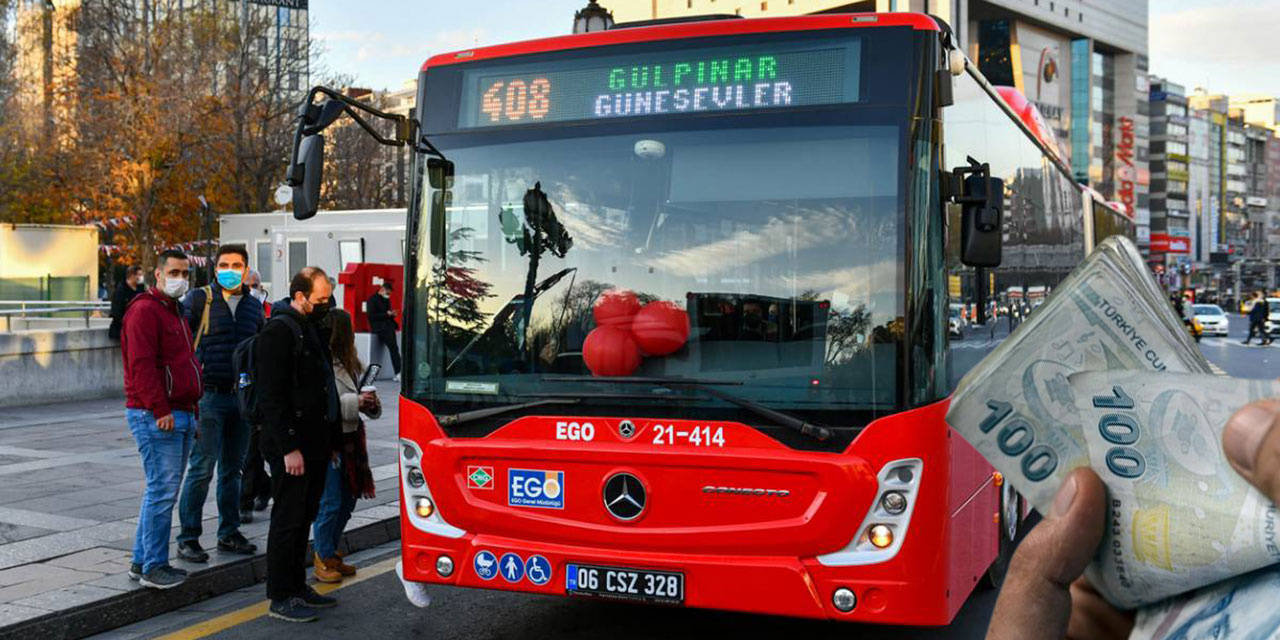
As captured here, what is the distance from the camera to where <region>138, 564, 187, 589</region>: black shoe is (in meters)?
6.54

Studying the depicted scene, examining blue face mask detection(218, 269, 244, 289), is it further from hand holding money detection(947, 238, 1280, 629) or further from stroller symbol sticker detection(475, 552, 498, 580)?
hand holding money detection(947, 238, 1280, 629)

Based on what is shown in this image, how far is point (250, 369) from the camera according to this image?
672cm

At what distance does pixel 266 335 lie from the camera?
641 cm

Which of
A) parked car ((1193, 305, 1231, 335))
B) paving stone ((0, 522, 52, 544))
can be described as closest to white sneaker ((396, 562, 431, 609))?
paving stone ((0, 522, 52, 544))

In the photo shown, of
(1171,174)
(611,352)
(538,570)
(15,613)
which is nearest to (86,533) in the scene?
(15,613)

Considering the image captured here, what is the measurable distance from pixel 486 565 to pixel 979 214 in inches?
104

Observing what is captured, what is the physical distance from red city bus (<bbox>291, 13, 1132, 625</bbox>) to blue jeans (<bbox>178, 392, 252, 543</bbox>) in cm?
219

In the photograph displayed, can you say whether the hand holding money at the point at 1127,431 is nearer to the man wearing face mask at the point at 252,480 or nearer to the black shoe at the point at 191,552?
the black shoe at the point at 191,552

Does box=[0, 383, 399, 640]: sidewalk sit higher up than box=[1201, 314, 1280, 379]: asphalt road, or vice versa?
box=[0, 383, 399, 640]: sidewalk

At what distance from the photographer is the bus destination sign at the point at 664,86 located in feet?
17.1

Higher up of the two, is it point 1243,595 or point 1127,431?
point 1127,431

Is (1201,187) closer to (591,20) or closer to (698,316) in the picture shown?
(591,20)

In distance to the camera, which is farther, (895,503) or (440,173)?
(440,173)

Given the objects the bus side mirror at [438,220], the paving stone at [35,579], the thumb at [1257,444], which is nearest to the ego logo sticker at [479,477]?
the bus side mirror at [438,220]
